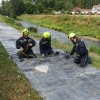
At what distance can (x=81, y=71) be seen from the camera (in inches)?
277

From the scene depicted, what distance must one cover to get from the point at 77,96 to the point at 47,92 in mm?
750

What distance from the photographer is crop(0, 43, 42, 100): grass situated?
5.17 metres

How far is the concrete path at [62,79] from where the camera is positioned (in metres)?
5.26

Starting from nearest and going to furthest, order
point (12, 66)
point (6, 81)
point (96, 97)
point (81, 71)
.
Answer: point (96, 97) < point (6, 81) < point (81, 71) < point (12, 66)

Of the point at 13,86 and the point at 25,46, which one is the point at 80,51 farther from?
the point at 13,86

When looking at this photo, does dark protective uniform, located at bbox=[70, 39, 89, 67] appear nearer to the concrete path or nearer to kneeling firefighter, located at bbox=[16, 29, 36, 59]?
the concrete path

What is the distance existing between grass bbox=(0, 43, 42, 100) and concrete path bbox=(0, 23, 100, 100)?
176 millimetres

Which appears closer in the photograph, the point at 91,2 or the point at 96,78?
the point at 96,78

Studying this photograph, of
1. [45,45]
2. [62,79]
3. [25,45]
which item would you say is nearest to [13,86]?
[62,79]

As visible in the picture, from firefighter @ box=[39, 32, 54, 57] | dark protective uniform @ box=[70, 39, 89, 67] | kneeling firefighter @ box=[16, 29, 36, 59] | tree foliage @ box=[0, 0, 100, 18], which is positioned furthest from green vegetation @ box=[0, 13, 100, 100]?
tree foliage @ box=[0, 0, 100, 18]

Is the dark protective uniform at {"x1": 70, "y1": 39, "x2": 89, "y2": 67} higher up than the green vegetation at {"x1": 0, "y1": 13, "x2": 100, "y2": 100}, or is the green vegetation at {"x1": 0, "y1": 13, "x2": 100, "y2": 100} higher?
the dark protective uniform at {"x1": 70, "y1": 39, "x2": 89, "y2": 67}

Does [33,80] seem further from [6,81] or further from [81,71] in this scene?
[81,71]

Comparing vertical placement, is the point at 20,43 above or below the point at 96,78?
above

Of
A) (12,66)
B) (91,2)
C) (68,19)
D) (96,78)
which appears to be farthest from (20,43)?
(91,2)
